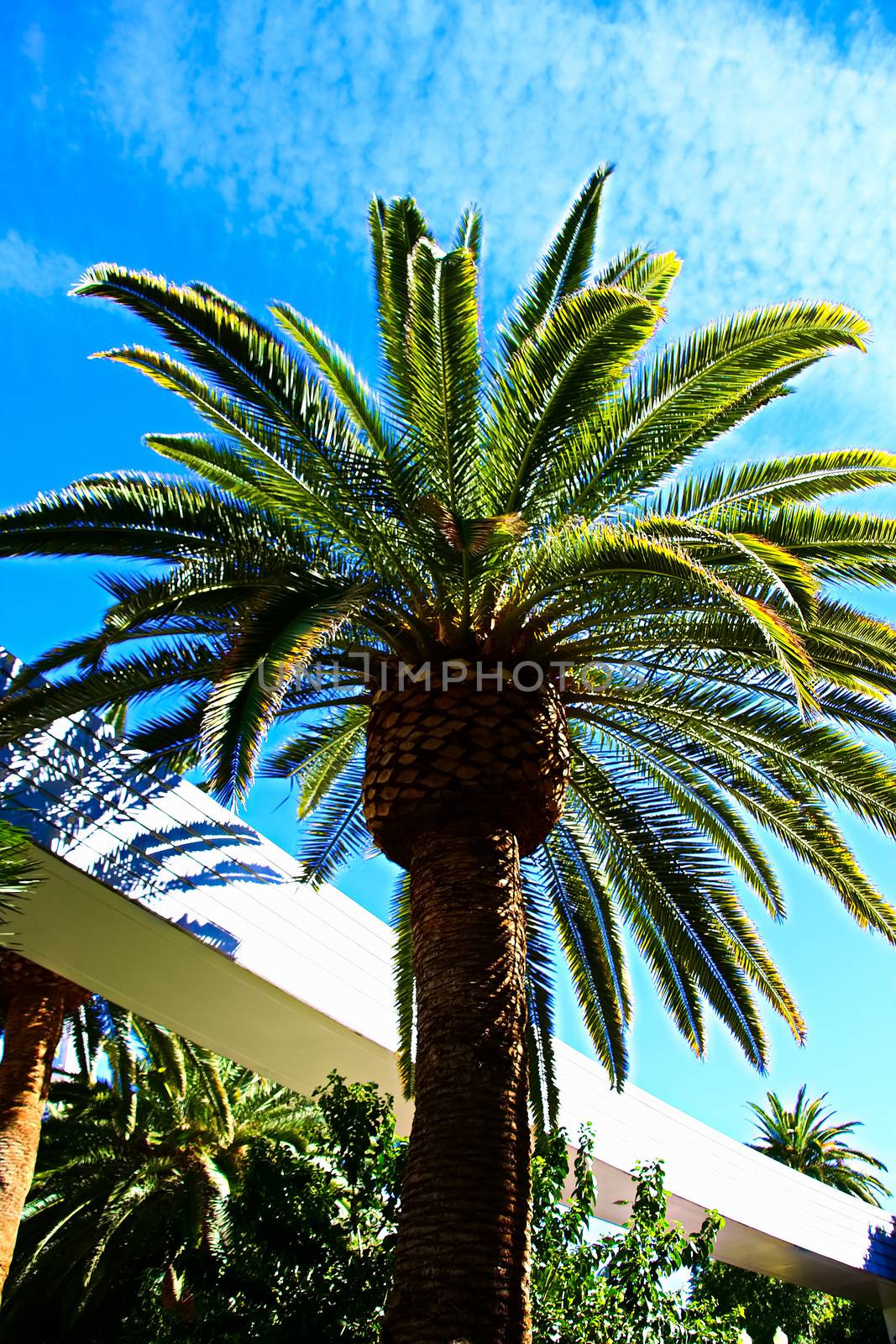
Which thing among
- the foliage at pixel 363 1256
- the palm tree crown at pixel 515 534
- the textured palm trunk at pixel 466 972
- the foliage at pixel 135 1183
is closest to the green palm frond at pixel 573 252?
the palm tree crown at pixel 515 534

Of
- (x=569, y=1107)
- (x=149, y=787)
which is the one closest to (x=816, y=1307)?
(x=569, y=1107)

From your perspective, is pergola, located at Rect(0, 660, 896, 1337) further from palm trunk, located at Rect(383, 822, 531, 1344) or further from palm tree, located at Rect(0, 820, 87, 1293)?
palm trunk, located at Rect(383, 822, 531, 1344)

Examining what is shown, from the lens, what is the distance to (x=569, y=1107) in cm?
1250

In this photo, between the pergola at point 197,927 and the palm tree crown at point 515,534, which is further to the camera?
the pergola at point 197,927

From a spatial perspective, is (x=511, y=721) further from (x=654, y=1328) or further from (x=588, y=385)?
(x=654, y=1328)

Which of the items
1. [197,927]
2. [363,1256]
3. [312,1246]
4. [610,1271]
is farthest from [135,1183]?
[610,1271]

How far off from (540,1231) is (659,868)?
2.81 metres

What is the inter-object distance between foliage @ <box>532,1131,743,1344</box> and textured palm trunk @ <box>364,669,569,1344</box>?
1683 mm

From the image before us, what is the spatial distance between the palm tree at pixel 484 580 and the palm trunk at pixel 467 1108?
2cm

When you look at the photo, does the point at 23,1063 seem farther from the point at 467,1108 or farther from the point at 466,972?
the point at 467,1108

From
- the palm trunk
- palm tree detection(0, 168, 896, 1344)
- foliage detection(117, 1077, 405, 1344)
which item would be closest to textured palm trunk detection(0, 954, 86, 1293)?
foliage detection(117, 1077, 405, 1344)

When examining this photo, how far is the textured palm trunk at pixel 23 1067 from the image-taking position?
1018 centimetres

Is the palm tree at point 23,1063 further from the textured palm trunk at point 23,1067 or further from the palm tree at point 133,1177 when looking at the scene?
the palm tree at point 133,1177

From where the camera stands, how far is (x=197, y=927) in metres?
8.60
